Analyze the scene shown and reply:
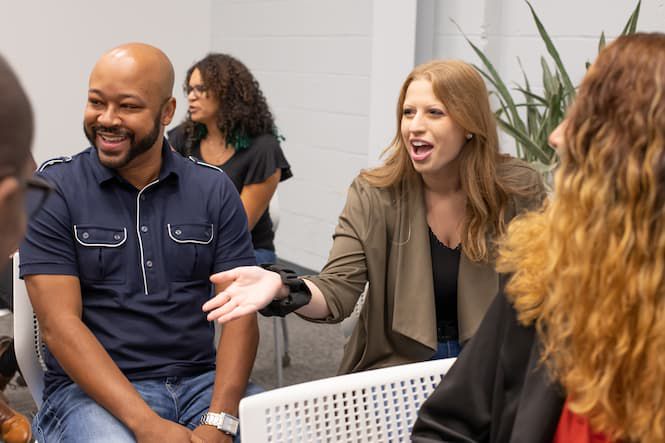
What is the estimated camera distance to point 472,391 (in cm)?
140

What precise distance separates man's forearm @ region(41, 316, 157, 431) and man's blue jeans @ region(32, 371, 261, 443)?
0.03 m

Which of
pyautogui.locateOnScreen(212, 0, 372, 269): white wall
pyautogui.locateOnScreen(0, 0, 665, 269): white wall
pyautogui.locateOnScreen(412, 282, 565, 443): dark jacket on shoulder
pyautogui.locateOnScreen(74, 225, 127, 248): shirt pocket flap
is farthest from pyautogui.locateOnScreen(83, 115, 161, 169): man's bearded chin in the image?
pyautogui.locateOnScreen(212, 0, 372, 269): white wall

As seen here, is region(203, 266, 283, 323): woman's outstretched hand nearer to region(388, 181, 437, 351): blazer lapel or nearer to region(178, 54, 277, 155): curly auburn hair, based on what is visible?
region(388, 181, 437, 351): blazer lapel

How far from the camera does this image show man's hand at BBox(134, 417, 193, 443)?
1861 mm

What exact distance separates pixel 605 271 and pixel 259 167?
7.74 feet

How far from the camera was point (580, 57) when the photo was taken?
3.53m

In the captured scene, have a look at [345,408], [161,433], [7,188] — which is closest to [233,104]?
[161,433]

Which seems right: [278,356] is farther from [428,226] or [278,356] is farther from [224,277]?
[224,277]

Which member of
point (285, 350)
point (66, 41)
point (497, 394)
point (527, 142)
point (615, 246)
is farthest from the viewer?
point (66, 41)

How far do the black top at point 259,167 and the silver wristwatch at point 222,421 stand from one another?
1.50 metres

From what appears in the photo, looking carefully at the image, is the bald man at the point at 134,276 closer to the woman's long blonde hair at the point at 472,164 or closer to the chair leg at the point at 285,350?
the woman's long blonde hair at the point at 472,164

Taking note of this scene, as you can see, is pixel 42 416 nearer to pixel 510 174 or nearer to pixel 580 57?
pixel 510 174

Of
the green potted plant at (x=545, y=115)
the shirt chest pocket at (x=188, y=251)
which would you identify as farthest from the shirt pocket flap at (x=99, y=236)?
the green potted plant at (x=545, y=115)

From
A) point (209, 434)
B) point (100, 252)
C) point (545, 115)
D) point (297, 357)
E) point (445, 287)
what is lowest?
point (297, 357)
